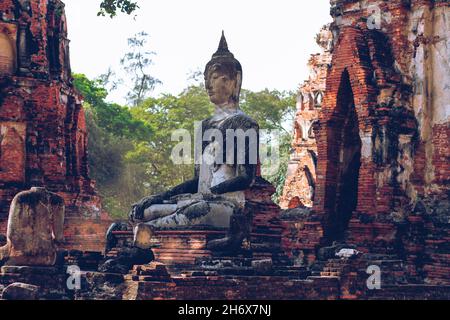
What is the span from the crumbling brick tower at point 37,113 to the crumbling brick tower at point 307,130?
7.34m

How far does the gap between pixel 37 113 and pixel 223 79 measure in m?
7.92

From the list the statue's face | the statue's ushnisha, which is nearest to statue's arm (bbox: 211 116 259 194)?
the statue's ushnisha

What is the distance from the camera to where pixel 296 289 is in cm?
1669

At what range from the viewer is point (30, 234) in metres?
16.9

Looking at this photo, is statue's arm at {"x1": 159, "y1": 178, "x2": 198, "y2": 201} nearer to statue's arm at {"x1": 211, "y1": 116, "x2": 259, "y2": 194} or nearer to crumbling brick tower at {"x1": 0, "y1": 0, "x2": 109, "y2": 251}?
statue's arm at {"x1": 211, "y1": 116, "x2": 259, "y2": 194}

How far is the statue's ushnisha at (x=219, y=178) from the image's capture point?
56.9ft

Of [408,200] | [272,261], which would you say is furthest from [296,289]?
[408,200]

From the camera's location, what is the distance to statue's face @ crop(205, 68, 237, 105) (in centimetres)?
1861

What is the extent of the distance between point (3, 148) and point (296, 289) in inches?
393

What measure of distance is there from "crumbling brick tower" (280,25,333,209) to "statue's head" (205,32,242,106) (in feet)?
44.8

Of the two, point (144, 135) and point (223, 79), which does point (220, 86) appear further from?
point (144, 135)

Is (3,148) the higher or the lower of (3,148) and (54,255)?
the higher
